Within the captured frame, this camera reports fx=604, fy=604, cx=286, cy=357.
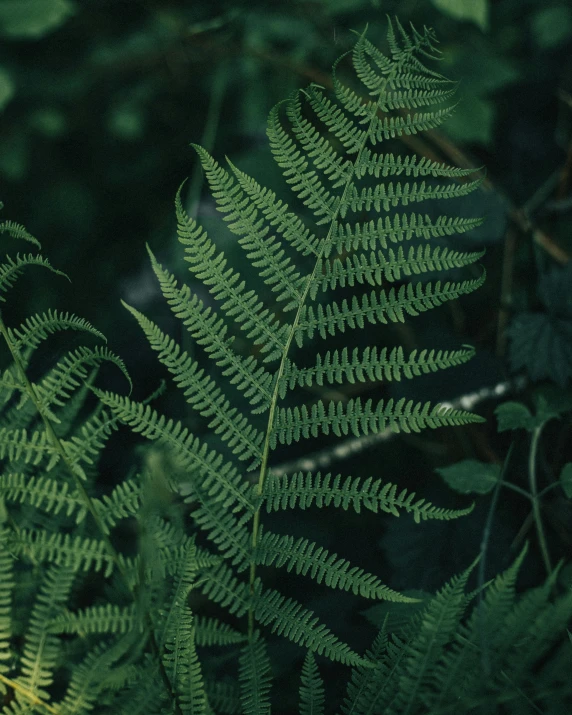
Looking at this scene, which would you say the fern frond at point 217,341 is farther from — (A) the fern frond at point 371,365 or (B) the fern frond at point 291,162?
(B) the fern frond at point 291,162

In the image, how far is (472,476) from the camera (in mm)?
1135

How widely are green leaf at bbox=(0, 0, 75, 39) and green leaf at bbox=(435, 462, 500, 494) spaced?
176 cm

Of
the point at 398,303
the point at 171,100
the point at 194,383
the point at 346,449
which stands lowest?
the point at 346,449

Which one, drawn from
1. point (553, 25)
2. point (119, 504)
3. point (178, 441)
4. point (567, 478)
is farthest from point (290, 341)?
point (553, 25)

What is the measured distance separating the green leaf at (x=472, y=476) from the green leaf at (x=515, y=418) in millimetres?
80

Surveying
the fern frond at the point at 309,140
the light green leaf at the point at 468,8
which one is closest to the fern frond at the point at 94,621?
the fern frond at the point at 309,140

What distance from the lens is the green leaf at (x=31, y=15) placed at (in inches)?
73.4

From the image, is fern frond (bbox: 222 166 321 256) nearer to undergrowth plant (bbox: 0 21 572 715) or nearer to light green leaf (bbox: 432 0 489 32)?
undergrowth plant (bbox: 0 21 572 715)

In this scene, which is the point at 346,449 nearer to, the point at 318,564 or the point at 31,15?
the point at 318,564

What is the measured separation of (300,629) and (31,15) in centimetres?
198

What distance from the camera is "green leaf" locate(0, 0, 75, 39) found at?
1.86 m

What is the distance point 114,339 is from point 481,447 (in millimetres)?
1165

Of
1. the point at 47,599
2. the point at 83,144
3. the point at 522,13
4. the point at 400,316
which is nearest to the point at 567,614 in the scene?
the point at 400,316

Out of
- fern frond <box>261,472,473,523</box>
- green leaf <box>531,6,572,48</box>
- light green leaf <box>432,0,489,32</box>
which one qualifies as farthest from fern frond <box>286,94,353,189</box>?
green leaf <box>531,6,572,48</box>
